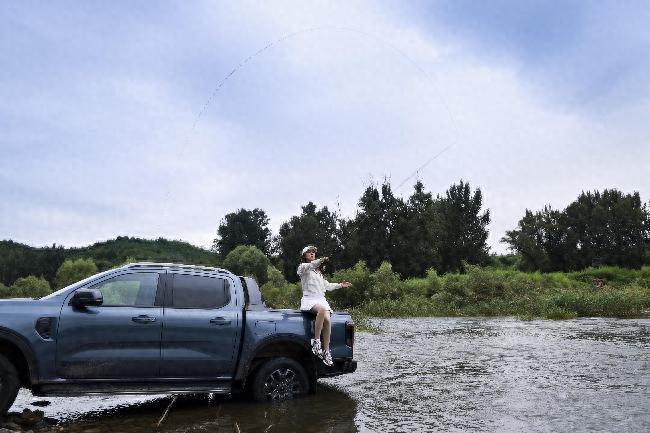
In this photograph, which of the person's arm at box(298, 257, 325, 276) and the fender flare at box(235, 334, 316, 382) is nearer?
the fender flare at box(235, 334, 316, 382)

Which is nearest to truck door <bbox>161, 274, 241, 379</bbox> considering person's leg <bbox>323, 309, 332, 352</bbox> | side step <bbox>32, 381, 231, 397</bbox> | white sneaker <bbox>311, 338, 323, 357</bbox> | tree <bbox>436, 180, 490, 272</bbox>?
side step <bbox>32, 381, 231, 397</bbox>

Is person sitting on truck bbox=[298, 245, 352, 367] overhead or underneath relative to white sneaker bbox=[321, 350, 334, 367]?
overhead

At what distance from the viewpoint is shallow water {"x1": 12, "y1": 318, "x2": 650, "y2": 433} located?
7.45 meters

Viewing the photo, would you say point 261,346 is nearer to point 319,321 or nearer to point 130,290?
point 319,321

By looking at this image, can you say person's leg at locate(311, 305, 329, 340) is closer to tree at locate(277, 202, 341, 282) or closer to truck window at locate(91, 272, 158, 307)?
truck window at locate(91, 272, 158, 307)

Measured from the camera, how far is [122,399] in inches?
366

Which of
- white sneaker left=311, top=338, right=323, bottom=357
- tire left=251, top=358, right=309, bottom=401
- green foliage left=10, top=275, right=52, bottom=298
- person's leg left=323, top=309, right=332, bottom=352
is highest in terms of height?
green foliage left=10, top=275, right=52, bottom=298

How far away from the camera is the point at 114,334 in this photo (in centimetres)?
758

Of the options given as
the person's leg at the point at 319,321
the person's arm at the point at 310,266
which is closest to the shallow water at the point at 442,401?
the person's leg at the point at 319,321

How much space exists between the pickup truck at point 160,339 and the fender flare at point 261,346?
0.05ft

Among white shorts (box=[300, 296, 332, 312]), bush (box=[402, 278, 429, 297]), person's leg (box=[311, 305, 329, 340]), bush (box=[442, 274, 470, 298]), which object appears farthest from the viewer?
bush (box=[402, 278, 429, 297])

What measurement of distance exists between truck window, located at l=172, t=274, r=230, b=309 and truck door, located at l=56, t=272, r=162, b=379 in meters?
0.29

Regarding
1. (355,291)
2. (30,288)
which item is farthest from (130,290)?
(30,288)

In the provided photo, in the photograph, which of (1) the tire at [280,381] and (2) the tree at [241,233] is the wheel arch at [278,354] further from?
(2) the tree at [241,233]
